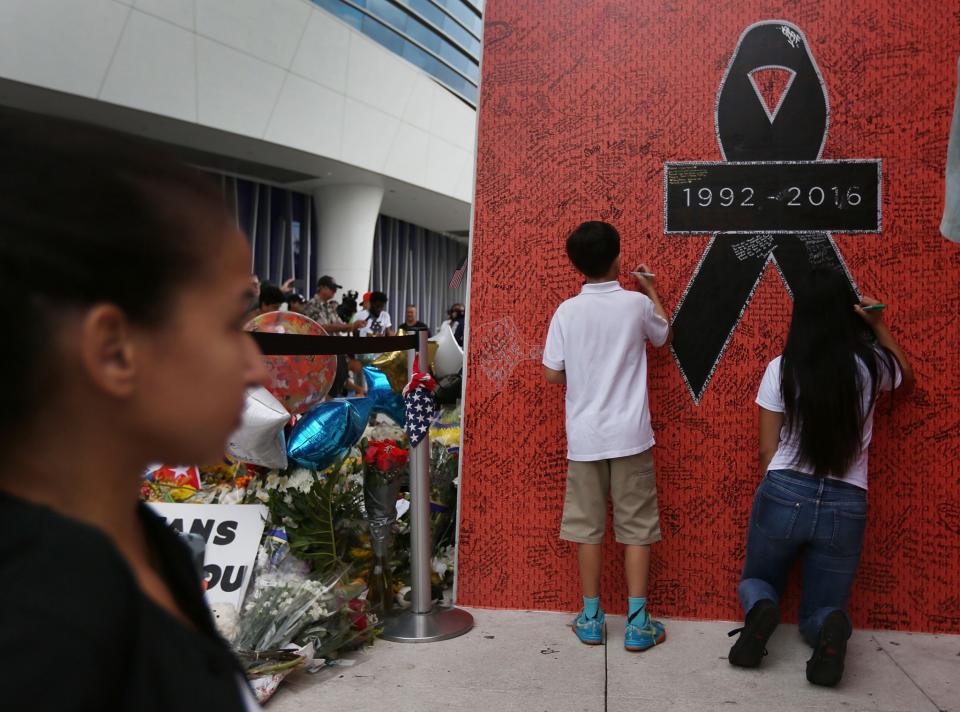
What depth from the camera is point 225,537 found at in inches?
141

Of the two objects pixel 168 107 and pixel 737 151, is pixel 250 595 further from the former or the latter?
pixel 168 107

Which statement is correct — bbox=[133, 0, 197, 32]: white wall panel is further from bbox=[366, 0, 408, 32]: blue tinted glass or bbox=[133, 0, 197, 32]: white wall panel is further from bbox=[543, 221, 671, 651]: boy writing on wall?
bbox=[543, 221, 671, 651]: boy writing on wall

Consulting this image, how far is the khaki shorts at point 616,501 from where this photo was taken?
358 cm

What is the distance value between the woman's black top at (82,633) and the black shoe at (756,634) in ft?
9.17

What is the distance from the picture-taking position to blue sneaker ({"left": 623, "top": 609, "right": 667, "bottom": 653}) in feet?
11.4

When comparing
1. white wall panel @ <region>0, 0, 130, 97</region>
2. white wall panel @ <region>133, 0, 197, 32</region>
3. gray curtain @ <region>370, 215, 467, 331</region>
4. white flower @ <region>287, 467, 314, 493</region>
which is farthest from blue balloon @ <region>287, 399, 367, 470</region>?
gray curtain @ <region>370, 215, 467, 331</region>

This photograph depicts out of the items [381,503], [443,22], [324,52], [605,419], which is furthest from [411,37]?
[605,419]

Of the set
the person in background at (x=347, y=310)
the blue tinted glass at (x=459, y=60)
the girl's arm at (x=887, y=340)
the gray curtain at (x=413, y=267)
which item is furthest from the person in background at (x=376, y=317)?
the blue tinted glass at (x=459, y=60)

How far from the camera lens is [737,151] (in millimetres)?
3855

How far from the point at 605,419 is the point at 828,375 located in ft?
2.85

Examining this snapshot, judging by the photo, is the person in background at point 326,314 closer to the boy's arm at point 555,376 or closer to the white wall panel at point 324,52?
the boy's arm at point 555,376

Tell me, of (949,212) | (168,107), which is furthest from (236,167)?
(949,212)

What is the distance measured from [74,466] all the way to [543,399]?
11.0 feet

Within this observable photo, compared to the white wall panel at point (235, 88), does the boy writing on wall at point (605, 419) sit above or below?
below
